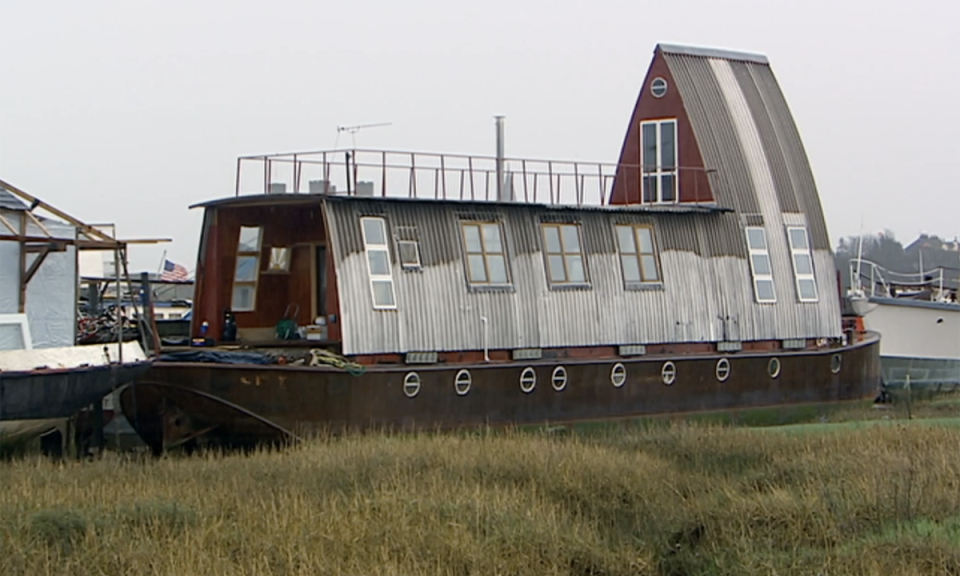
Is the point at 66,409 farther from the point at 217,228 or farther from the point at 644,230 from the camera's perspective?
the point at 644,230

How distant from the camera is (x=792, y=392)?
26.3m

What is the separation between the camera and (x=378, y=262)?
70.0 feet

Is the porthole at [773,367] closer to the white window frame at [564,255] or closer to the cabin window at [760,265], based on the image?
the cabin window at [760,265]

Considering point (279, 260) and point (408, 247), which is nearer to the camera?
point (408, 247)

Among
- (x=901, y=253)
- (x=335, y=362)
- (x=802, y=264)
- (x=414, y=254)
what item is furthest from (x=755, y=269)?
(x=901, y=253)

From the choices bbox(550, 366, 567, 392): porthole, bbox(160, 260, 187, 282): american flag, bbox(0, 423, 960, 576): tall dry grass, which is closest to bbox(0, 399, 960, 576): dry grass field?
bbox(0, 423, 960, 576): tall dry grass

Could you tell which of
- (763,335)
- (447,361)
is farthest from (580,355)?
(763,335)

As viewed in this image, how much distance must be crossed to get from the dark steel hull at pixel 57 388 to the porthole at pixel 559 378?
22.9ft

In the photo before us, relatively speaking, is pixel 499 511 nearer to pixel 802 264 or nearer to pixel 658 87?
pixel 802 264

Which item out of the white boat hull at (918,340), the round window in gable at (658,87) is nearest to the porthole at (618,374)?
the round window in gable at (658,87)

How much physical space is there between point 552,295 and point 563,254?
0.93 meters

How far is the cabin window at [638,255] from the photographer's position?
24.7 meters

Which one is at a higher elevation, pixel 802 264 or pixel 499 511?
pixel 802 264

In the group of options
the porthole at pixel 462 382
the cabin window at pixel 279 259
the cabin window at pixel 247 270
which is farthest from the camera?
the cabin window at pixel 279 259
